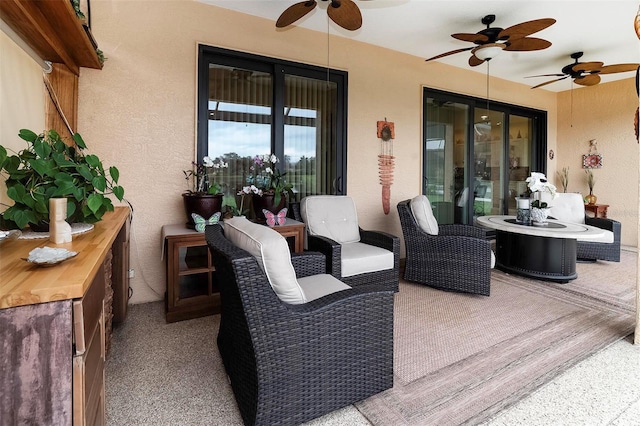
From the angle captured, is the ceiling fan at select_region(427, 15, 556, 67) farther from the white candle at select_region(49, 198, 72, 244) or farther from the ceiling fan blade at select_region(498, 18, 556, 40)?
the white candle at select_region(49, 198, 72, 244)

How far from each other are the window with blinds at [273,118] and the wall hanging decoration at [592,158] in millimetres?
5207

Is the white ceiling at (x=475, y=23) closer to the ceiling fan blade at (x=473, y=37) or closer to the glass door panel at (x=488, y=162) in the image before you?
the ceiling fan blade at (x=473, y=37)

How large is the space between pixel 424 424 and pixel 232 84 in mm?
3416

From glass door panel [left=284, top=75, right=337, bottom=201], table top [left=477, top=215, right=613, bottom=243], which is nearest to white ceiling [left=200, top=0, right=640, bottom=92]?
glass door panel [left=284, top=75, right=337, bottom=201]

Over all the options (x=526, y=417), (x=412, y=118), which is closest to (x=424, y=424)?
(x=526, y=417)

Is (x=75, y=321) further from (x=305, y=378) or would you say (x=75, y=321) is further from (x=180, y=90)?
(x=180, y=90)

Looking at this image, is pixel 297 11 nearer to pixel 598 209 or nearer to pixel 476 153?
pixel 476 153

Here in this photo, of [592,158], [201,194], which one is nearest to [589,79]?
[592,158]

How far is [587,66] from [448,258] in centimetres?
314

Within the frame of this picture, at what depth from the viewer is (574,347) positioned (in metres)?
2.26

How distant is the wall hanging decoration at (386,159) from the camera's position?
173 inches

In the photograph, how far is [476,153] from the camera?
5.65m

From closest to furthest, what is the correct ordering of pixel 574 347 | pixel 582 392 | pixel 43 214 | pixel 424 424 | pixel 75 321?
pixel 75 321 → pixel 43 214 → pixel 424 424 → pixel 582 392 → pixel 574 347

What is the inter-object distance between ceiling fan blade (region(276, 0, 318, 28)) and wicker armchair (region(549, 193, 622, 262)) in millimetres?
3809
